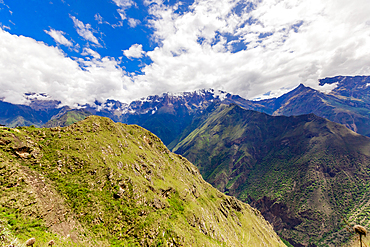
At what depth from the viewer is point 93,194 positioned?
8244 cm

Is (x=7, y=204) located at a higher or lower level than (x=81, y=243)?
higher

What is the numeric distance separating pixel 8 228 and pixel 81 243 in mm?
24623

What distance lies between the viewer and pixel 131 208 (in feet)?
297

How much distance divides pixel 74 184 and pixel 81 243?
25149 mm

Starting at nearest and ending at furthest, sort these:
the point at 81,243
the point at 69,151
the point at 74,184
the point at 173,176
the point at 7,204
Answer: the point at 7,204 < the point at 81,243 < the point at 74,184 < the point at 69,151 < the point at 173,176

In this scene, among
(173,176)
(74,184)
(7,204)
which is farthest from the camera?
(173,176)

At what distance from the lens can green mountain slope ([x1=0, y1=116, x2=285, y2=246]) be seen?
65062mm

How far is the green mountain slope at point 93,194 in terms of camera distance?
65.1 meters

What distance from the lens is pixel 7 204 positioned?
200 ft

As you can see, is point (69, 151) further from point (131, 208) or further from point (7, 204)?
point (131, 208)

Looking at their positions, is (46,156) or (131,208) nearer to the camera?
(46,156)

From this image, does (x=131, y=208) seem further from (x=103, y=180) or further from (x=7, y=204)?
(x=7, y=204)

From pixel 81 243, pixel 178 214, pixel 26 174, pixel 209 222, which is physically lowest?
pixel 209 222

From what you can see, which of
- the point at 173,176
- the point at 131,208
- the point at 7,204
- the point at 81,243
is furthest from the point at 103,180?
the point at 173,176
